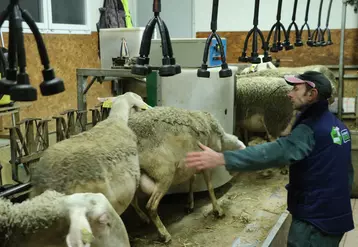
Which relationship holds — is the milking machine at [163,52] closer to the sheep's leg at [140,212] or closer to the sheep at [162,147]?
the sheep at [162,147]

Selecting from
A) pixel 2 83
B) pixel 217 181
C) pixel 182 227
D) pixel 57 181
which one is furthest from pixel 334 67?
pixel 2 83

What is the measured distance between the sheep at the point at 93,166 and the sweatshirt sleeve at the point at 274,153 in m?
0.75

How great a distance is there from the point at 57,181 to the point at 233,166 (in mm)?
986

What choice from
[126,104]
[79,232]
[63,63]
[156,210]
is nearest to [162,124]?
[126,104]

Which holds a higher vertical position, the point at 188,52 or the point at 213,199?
the point at 188,52

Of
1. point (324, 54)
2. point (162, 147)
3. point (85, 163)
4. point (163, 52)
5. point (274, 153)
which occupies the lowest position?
point (162, 147)

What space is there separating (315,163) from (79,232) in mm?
1400

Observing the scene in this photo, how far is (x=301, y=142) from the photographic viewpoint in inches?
95.6

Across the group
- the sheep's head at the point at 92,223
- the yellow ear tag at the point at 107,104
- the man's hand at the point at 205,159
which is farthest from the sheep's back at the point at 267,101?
the sheep's head at the point at 92,223

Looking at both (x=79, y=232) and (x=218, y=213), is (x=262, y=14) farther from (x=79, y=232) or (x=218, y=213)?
(x=79, y=232)

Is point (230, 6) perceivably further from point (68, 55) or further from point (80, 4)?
point (68, 55)

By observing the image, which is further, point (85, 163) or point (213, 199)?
point (213, 199)

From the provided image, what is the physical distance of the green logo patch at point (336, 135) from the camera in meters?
2.49

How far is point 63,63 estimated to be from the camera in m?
6.40
